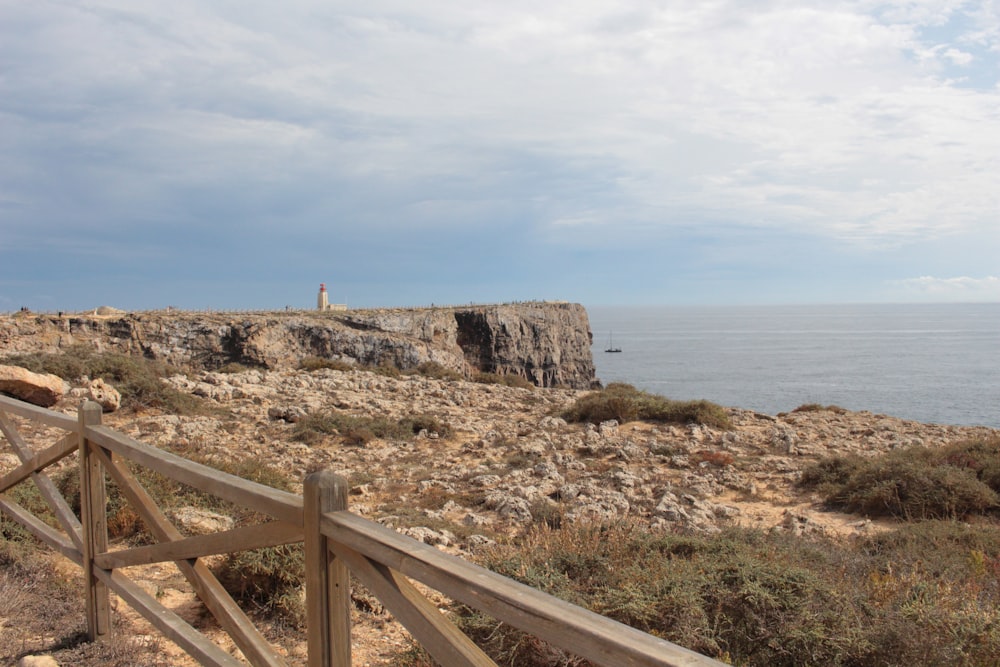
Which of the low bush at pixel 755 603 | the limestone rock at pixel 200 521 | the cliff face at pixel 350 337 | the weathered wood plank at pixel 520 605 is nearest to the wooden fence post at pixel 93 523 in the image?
the limestone rock at pixel 200 521

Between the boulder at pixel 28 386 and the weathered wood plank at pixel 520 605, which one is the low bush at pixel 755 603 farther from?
the boulder at pixel 28 386

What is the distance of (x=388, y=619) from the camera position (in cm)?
476

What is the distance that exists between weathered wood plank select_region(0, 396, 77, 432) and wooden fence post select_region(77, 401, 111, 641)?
150 mm

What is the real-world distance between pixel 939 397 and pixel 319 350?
4214 centimetres

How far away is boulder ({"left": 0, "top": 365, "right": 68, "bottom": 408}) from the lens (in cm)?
1117

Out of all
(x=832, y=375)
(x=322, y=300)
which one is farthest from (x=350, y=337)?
(x=832, y=375)

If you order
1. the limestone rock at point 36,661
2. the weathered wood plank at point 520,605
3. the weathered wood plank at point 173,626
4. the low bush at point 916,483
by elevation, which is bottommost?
the low bush at point 916,483

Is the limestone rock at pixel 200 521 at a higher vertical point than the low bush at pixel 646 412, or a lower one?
higher

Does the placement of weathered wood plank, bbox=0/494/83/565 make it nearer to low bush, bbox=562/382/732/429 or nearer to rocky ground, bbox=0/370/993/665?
rocky ground, bbox=0/370/993/665

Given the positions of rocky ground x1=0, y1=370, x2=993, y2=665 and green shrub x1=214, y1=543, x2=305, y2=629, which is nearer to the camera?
green shrub x1=214, y1=543, x2=305, y2=629

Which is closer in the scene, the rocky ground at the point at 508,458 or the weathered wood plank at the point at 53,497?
the weathered wood plank at the point at 53,497

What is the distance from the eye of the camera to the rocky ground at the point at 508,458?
24.8 ft

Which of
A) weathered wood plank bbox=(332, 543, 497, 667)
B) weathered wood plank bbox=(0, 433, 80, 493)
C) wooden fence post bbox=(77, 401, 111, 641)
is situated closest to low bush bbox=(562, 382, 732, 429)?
weathered wood plank bbox=(0, 433, 80, 493)

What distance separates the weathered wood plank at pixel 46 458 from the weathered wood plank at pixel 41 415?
8 centimetres
